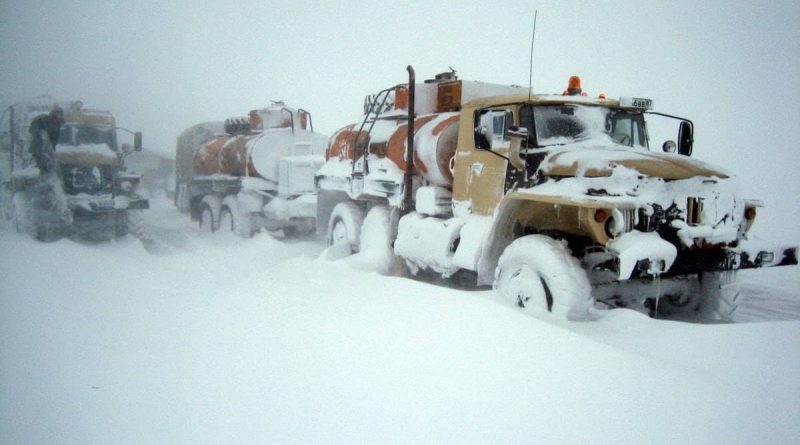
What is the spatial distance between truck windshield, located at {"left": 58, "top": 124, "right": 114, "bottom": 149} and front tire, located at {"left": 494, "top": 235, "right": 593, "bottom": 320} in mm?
6563

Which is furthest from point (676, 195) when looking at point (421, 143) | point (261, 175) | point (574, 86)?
point (261, 175)

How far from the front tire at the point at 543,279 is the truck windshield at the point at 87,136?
6563 mm

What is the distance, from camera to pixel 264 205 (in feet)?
34.7

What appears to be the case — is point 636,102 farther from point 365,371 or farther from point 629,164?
point 365,371

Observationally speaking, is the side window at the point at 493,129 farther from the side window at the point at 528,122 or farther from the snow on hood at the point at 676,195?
the snow on hood at the point at 676,195

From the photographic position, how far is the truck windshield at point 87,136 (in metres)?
8.06

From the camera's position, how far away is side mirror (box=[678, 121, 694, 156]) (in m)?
5.71

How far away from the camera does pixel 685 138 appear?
577 centimetres

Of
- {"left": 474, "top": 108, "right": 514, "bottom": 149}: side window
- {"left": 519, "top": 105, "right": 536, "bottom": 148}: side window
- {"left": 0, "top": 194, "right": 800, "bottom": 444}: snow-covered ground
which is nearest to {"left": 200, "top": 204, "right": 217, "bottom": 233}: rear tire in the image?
{"left": 0, "top": 194, "right": 800, "bottom": 444}: snow-covered ground

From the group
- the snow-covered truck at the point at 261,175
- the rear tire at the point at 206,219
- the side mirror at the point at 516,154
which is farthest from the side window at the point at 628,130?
the rear tire at the point at 206,219

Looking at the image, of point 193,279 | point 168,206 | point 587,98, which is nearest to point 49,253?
point 193,279

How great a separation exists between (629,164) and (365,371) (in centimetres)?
277

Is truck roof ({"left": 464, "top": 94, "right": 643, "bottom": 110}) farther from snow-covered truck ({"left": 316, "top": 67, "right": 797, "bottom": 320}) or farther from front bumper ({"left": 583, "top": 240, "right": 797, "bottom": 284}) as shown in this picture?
front bumper ({"left": 583, "top": 240, "right": 797, "bottom": 284})

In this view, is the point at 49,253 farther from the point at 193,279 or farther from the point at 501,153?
the point at 501,153
